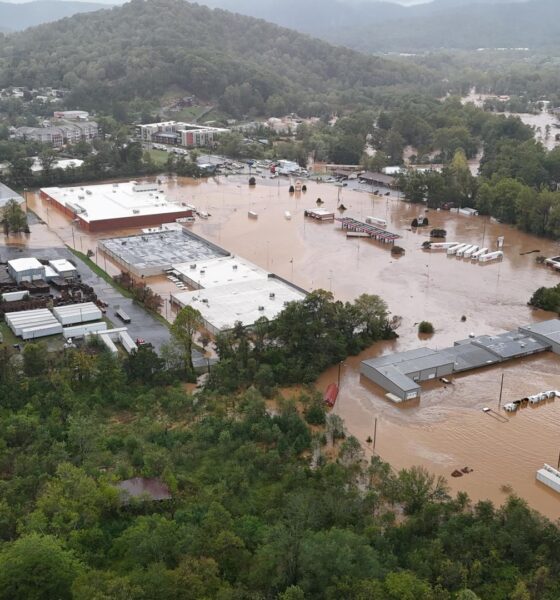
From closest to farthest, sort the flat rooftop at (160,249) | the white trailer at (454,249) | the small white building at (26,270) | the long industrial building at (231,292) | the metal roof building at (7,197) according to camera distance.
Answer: the long industrial building at (231,292) < the small white building at (26,270) < the flat rooftop at (160,249) < the white trailer at (454,249) < the metal roof building at (7,197)

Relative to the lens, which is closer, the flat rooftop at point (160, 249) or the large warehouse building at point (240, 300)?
the large warehouse building at point (240, 300)

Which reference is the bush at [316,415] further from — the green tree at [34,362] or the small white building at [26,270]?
the small white building at [26,270]

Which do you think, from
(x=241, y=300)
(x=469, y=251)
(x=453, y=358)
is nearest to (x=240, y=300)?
(x=241, y=300)

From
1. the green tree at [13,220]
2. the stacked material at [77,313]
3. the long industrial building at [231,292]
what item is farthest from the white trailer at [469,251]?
the green tree at [13,220]

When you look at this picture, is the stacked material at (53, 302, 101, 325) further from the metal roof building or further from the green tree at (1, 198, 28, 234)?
the metal roof building

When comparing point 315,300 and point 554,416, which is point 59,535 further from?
point 554,416

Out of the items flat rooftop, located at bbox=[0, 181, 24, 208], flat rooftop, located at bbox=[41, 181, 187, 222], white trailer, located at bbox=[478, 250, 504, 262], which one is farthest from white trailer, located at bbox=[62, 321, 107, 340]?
flat rooftop, located at bbox=[0, 181, 24, 208]

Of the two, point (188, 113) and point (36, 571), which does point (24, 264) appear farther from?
point (188, 113)

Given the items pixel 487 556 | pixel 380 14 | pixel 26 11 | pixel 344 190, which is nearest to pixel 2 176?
pixel 344 190
